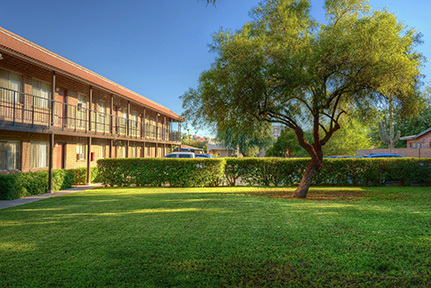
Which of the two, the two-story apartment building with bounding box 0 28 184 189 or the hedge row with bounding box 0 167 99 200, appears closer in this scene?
the hedge row with bounding box 0 167 99 200

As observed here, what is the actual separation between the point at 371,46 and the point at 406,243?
6.86 metres

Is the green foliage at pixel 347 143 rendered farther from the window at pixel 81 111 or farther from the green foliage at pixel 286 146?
the window at pixel 81 111

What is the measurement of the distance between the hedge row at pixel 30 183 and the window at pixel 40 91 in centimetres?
407

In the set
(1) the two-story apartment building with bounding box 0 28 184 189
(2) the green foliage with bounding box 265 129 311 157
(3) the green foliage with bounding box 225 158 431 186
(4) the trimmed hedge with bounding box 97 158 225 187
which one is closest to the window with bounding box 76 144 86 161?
(1) the two-story apartment building with bounding box 0 28 184 189

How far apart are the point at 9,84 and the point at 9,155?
→ 3.45 m

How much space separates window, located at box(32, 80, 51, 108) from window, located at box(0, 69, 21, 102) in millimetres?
1019

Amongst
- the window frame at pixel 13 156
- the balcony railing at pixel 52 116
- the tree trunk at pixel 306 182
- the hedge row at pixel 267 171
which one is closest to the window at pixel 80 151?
the balcony railing at pixel 52 116

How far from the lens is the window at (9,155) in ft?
Result: 43.9

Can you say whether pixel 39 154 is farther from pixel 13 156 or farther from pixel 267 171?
pixel 267 171

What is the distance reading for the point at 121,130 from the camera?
23.4 meters

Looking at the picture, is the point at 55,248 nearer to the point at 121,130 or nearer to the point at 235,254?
the point at 235,254

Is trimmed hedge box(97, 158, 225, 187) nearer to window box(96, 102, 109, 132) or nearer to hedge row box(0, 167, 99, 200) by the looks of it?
hedge row box(0, 167, 99, 200)

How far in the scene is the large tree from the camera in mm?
9242

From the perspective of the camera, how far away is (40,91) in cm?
1559
